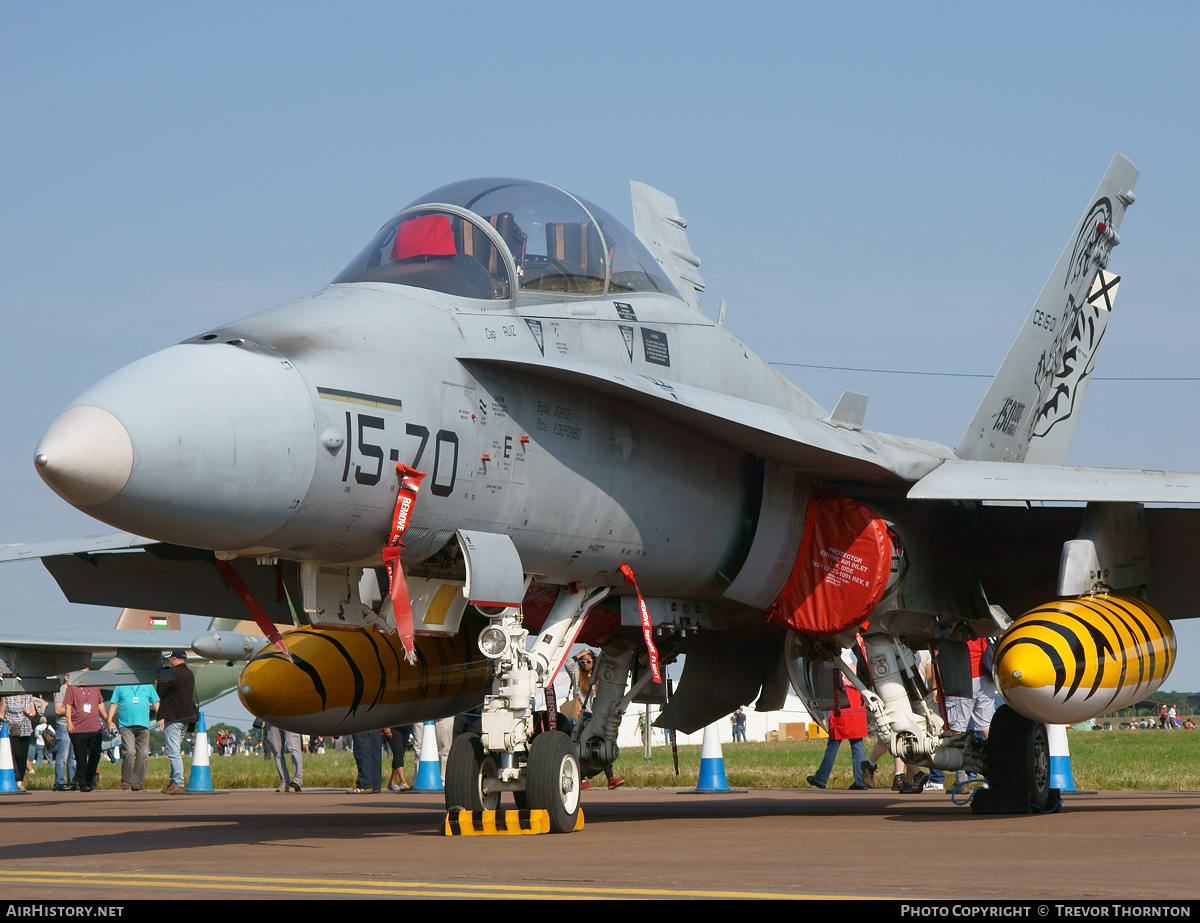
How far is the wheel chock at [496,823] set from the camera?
26.2 feet

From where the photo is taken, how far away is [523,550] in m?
8.21

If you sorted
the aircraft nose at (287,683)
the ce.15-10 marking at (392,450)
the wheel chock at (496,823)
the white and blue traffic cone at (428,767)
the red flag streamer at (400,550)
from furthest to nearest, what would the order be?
1. the white and blue traffic cone at (428,767)
2. the aircraft nose at (287,683)
3. the wheel chock at (496,823)
4. the red flag streamer at (400,550)
5. the ce.15-10 marking at (392,450)

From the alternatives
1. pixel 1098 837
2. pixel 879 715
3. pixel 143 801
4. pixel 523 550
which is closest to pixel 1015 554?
pixel 879 715

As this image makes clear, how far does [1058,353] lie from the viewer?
12.9m

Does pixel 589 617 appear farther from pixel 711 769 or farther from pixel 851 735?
pixel 711 769

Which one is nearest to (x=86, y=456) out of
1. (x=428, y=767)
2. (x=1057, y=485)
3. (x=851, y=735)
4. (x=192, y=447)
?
(x=192, y=447)

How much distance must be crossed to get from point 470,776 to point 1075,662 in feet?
12.0

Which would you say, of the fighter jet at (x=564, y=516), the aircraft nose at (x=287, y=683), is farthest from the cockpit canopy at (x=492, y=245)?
the aircraft nose at (x=287, y=683)

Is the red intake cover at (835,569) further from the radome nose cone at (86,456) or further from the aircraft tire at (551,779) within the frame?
the radome nose cone at (86,456)

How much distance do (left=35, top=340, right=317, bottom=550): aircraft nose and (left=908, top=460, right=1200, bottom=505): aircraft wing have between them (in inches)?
175

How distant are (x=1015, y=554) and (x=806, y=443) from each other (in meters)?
3.24

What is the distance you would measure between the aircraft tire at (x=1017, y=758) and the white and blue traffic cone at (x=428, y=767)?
8.39 m

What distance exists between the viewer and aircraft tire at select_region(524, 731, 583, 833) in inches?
316

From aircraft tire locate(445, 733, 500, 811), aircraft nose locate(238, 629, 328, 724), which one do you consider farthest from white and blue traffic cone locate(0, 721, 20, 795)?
aircraft tire locate(445, 733, 500, 811)
